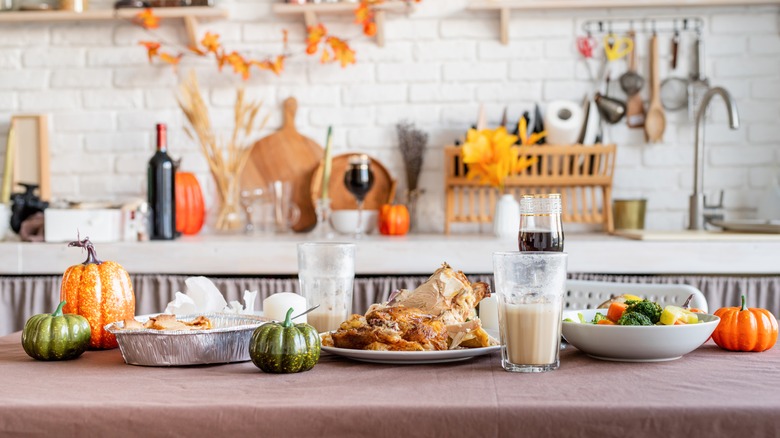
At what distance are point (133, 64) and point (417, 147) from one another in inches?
48.6

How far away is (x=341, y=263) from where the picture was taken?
4.29ft

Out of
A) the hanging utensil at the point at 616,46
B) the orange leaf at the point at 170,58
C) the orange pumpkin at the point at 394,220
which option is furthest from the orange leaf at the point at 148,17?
the hanging utensil at the point at 616,46

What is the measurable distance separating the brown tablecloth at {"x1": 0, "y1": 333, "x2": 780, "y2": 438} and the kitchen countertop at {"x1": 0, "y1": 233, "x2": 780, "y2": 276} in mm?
1716

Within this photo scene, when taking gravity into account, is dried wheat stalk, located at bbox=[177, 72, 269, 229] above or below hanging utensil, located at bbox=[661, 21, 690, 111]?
below

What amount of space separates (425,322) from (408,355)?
72 mm

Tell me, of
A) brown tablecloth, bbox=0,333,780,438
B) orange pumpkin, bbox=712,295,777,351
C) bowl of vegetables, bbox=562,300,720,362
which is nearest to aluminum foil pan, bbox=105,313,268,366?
brown tablecloth, bbox=0,333,780,438

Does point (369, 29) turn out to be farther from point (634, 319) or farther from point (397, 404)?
point (397, 404)

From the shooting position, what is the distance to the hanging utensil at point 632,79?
336cm

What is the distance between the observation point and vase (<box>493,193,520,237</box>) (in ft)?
10.0

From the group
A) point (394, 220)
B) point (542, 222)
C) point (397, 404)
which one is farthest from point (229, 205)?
point (397, 404)

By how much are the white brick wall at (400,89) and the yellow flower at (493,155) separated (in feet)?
1.01

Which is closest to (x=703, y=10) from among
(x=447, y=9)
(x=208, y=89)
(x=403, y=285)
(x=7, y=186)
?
(x=447, y=9)

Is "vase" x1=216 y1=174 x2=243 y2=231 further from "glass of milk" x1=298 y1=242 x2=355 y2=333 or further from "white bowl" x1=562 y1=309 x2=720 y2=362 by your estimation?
"white bowl" x1=562 y1=309 x2=720 y2=362

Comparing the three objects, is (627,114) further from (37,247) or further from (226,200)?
(37,247)
